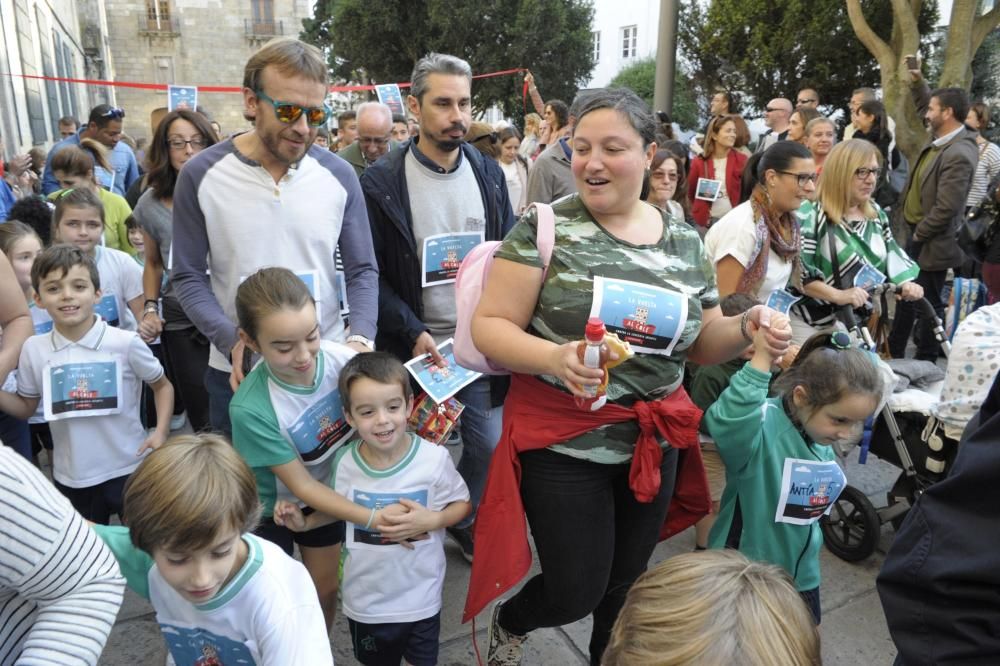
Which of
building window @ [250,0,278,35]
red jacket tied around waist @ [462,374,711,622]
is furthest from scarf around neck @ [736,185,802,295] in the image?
building window @ [250,0,278,35]

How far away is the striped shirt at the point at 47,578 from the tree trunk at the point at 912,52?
1105 centimetres

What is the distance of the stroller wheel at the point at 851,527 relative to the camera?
3.17m

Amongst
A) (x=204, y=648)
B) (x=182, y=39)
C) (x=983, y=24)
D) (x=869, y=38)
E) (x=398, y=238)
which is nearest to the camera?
(x=204, y=648)

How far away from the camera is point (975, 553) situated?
938 mm

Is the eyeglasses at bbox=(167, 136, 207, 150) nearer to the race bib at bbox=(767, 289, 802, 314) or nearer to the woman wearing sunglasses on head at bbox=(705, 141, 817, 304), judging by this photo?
the woman wearing sunglasses on head at bbox=(705, 141, 817, 304)

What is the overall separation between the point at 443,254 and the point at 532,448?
1160 mm

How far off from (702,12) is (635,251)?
21869 millimetres

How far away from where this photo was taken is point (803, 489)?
2.46 meters

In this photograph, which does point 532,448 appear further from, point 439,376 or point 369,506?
point 439,376

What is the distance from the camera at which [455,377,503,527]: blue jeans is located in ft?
9.75

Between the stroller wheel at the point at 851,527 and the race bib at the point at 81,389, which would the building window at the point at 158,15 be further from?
the stroller wheel at the point at 851,527

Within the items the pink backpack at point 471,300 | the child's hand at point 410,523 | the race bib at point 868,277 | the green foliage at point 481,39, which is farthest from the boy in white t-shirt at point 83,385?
the green foliage at point 481,39

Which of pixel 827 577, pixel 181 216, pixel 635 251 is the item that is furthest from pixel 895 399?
pixel 181 216

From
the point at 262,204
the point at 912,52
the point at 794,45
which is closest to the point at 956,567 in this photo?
the point at 262,204
